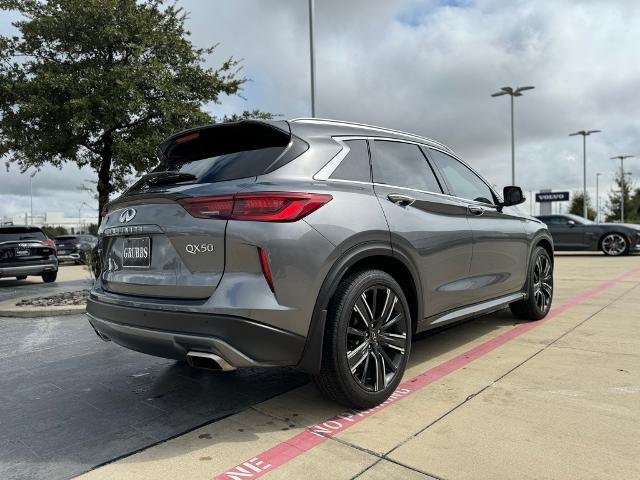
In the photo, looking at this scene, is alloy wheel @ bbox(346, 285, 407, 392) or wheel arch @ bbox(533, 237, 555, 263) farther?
wheel arch @ bbox(533, 237, 555, 263)

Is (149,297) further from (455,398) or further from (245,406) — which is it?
(455,398)

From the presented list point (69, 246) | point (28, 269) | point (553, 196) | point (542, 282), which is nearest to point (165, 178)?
point (542, 282)

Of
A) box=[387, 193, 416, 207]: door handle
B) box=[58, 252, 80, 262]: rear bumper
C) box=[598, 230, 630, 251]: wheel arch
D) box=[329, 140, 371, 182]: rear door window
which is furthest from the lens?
box=[58, 252, 80, 262]: rear bumper

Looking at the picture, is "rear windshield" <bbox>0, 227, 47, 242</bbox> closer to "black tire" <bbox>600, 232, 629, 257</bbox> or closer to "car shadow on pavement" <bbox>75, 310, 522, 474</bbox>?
"car shadow on pavement" <bbox>75, 310, 522, 474</bbox>

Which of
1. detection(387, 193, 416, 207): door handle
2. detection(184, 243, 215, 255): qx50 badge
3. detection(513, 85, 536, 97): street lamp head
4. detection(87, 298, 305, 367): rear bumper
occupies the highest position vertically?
detection(513, 85, 536, 97): street lamp head

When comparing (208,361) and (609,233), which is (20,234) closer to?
(208,361)

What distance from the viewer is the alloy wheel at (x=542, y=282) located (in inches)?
218

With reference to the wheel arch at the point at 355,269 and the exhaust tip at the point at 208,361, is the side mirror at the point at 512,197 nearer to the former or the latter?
the wheel arch at the point at 355,269

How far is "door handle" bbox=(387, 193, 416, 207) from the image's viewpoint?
3.33 meters

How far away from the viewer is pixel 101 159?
378 inches

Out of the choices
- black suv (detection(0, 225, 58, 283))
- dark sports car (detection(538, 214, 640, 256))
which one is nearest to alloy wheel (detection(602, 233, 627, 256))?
dark sports car (detection(538, 214, 640, 256))

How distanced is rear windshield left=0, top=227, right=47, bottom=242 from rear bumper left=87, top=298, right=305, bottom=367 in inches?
434

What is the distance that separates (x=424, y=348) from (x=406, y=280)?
131 cm

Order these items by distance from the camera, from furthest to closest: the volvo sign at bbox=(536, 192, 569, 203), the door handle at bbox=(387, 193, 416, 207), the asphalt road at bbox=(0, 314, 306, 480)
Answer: the volvo sign at bbox=(536, 192, 569, 203)
the door handle at bbox=(387, 193, 416, 207)
the asphalt road at bbox=(0, 314, 306, 480)
